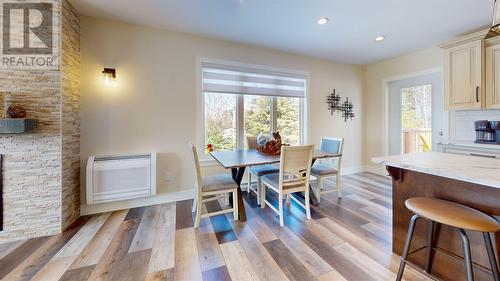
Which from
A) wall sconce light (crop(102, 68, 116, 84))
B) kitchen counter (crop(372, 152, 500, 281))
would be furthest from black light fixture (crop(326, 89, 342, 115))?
wall sconce light (crop(102, 68, 116, 84))

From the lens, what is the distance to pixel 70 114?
237 cm

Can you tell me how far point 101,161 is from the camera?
257cm

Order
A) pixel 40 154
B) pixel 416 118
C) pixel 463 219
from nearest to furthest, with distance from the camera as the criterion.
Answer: pixel 463 219
pixel 40 154
pixel 416 118

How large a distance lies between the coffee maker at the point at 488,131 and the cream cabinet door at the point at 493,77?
0.26 meters

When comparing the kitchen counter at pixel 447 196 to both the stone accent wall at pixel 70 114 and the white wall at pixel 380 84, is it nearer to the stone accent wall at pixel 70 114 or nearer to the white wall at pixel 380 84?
the white wall at pixel 380 84

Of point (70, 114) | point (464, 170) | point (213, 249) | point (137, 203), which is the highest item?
point (70, 114)

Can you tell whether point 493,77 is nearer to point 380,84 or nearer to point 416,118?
point 416,118

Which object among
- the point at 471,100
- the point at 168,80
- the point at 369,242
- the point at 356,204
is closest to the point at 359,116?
the point at 471,100

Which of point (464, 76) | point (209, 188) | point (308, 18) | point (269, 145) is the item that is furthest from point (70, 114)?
point (464, 76)

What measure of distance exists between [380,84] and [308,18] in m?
2.84

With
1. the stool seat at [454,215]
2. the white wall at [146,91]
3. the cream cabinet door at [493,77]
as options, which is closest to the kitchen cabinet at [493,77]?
the cream cabinet door at [493,77]

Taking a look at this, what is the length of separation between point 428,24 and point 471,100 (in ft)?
4.19

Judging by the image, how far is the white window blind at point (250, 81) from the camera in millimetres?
3309

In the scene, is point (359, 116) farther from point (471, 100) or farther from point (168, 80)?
point (168, 80)
